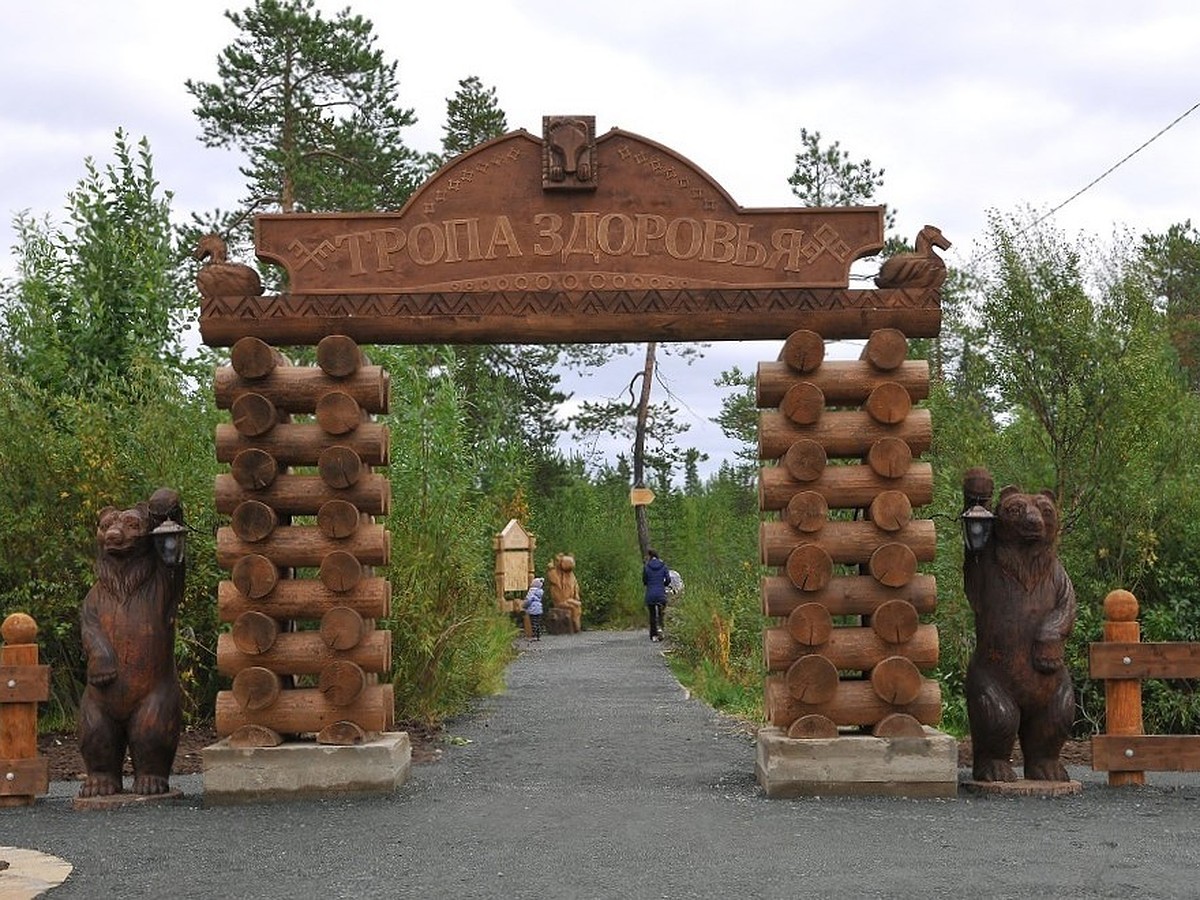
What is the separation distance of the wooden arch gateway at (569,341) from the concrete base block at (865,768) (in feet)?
0.36

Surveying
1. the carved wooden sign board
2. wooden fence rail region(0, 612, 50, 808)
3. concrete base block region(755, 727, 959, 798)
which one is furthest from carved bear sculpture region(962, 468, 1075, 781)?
wooden fence rail region(0, 612, 50, 808)

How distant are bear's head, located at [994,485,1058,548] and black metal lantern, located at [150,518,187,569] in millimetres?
4535

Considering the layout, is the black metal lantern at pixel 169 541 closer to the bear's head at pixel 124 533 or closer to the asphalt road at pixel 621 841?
the bear's head at pixel 124 533

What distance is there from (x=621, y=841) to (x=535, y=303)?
3023mm

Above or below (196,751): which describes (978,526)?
above

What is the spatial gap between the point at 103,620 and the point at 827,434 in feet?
13.6

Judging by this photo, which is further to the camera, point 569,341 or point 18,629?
point 569,341

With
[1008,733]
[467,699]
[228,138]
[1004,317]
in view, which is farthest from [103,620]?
[228,138]

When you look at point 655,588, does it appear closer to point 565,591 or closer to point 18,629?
point 565,591

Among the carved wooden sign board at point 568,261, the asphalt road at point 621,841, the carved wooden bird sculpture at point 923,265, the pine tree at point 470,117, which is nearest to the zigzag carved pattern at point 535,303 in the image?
the carved wooden sign board at point 568,261

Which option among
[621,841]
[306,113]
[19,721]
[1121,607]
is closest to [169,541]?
[19,721]

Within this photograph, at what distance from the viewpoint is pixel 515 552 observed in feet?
88.0

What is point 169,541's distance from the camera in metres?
7.67

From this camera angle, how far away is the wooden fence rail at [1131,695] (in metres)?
7.65
